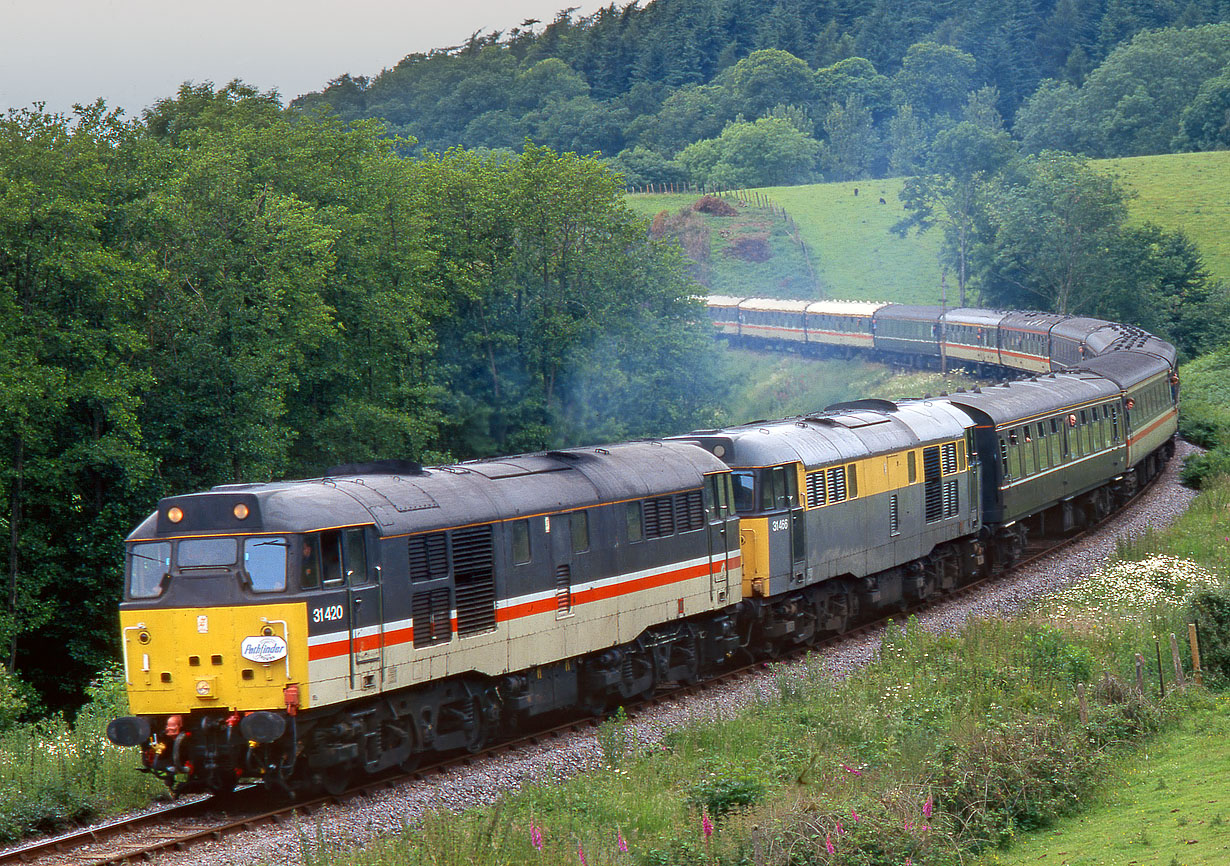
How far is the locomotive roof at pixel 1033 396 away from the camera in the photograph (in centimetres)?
3212

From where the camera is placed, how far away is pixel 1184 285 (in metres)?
83.5

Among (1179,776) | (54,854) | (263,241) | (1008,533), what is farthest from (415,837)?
(263,241)

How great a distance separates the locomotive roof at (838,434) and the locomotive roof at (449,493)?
Answer: 958mm

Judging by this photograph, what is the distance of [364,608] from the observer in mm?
15516

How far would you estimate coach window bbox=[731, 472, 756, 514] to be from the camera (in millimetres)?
23422

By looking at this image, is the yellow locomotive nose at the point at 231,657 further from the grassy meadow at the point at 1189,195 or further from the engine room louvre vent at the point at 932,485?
the grassy meadow at the point at 1189,195

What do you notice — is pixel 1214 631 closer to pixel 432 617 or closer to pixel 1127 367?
pixel 432 617

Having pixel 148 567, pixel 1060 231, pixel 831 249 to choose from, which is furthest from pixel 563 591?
pixel 831 249

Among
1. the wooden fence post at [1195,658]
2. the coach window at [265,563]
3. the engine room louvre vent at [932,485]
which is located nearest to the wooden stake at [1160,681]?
the wooden fence post at [1195,658]

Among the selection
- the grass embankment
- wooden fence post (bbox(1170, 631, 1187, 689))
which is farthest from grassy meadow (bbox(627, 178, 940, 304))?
wooden fence post (bbox(1170, 631, 1187, 689))

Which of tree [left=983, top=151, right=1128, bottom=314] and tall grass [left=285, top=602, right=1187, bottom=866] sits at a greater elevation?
tree [left=983, top=151, right=1128, bottom=314]

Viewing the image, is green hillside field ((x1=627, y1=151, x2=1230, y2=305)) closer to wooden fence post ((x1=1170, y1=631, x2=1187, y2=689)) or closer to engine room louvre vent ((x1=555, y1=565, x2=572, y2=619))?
wooden fence post ((x1=1170, y1=631, x2=1187, y2=689))

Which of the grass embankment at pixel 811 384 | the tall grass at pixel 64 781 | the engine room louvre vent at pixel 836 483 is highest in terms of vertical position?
the engine room louvre vent at pixel 836 483

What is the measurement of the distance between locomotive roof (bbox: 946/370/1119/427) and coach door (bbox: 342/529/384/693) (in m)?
19.8
